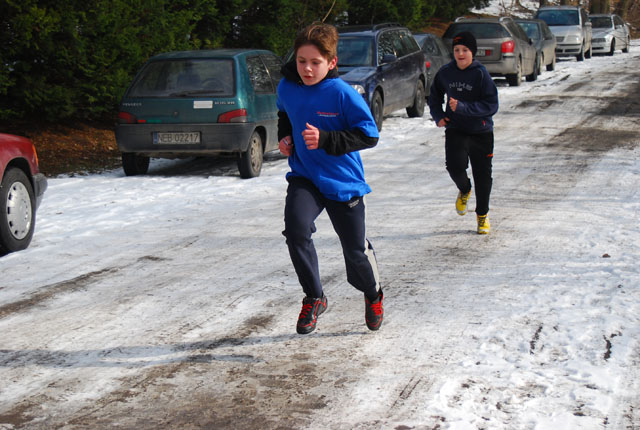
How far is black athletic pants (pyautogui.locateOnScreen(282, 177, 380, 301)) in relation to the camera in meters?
4.73

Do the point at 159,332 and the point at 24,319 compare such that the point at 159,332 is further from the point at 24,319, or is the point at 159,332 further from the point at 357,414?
the point at 357,414

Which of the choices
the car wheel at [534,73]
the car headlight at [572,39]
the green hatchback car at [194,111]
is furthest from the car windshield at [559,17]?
the green hatchback car at [194,111]

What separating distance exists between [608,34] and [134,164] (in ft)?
91.5

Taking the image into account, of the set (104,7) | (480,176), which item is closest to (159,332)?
→ (480,176)

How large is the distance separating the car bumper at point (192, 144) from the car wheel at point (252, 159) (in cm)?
12

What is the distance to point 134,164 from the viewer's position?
11.5 metres

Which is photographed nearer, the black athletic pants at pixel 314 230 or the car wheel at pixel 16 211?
the black athletic pants at pixel 314 230

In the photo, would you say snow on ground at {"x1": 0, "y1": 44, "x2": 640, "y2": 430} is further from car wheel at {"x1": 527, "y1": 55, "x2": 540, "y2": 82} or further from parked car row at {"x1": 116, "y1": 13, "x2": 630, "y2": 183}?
car wheel at {"x1": 527, "y1": 55, "x2": 540, "y2": 82}

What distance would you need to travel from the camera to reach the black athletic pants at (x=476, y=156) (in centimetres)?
765

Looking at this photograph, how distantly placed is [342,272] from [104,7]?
8294 millimetres

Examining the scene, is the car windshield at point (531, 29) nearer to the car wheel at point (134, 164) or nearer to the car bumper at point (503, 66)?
the car bumper at point (503, 66)

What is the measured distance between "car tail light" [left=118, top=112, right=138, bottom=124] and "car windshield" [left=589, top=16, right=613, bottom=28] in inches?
1140

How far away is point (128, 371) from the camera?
14.9ft

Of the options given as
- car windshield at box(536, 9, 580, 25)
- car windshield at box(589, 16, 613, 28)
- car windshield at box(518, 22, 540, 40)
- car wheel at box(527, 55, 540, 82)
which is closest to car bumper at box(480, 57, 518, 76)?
car wheel at box(527, 55, 540, 82)
